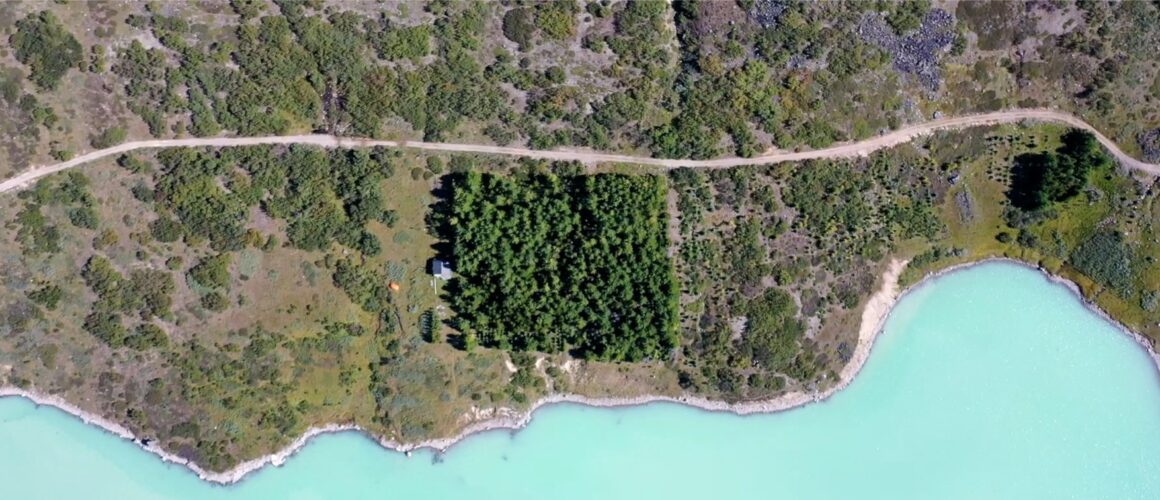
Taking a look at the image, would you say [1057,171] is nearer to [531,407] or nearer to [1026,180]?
[1026,180]

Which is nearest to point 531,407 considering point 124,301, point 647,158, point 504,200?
point 504,200

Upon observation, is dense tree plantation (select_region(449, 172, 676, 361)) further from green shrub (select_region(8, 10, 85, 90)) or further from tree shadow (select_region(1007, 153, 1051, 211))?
green shrub (select_region(8, 10, 85, 90))

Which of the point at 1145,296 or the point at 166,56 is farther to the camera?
the point at 1145,296

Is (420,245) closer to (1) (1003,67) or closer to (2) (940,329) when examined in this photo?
(2) (940,329)

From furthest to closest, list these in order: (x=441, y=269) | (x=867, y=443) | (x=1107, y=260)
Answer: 1. (x=1107, y=260)
2. (x=867, y=443)
3. (x=441, y=269)

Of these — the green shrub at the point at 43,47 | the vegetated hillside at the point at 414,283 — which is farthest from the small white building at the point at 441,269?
the green shrub at the point at 43,47

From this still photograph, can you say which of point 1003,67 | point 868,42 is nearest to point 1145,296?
point 1003,67

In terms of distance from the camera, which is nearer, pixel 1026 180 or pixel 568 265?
pixel 568 265
